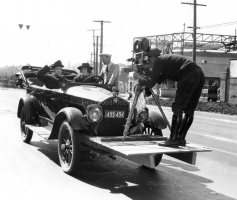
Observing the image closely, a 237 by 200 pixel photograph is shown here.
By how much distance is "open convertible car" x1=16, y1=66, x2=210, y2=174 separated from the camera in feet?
17.3

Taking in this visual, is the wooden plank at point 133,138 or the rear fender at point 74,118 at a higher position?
the rear fender at point 74,118

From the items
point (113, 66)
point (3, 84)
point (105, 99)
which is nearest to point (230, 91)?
point (113, 66)

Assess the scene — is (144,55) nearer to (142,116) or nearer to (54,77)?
(142,116)

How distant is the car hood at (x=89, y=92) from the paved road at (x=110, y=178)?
1.30 m

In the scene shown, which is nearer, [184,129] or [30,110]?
[184,129]

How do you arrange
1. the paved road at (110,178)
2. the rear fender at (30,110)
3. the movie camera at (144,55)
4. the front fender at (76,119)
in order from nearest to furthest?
the paved road at (110,178), the movie camera at (144,55), the front fender at (76,119), the rear fender at (30,110)

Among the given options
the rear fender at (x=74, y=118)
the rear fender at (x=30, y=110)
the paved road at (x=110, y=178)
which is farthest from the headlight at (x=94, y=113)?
the rear fender at (x=30, y=110)

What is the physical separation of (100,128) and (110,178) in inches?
33.8

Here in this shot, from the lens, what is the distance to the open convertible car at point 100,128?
207 inches

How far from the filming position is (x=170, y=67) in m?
5.76

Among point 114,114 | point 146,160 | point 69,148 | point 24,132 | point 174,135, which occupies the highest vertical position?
point 114,114

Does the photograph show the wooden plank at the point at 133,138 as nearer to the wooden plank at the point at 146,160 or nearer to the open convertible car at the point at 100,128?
the open convertible car at the point at 100,128

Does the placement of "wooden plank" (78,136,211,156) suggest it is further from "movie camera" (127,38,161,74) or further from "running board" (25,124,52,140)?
"running board" (25,124,52,140)

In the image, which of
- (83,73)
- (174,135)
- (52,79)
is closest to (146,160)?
(174,135)
